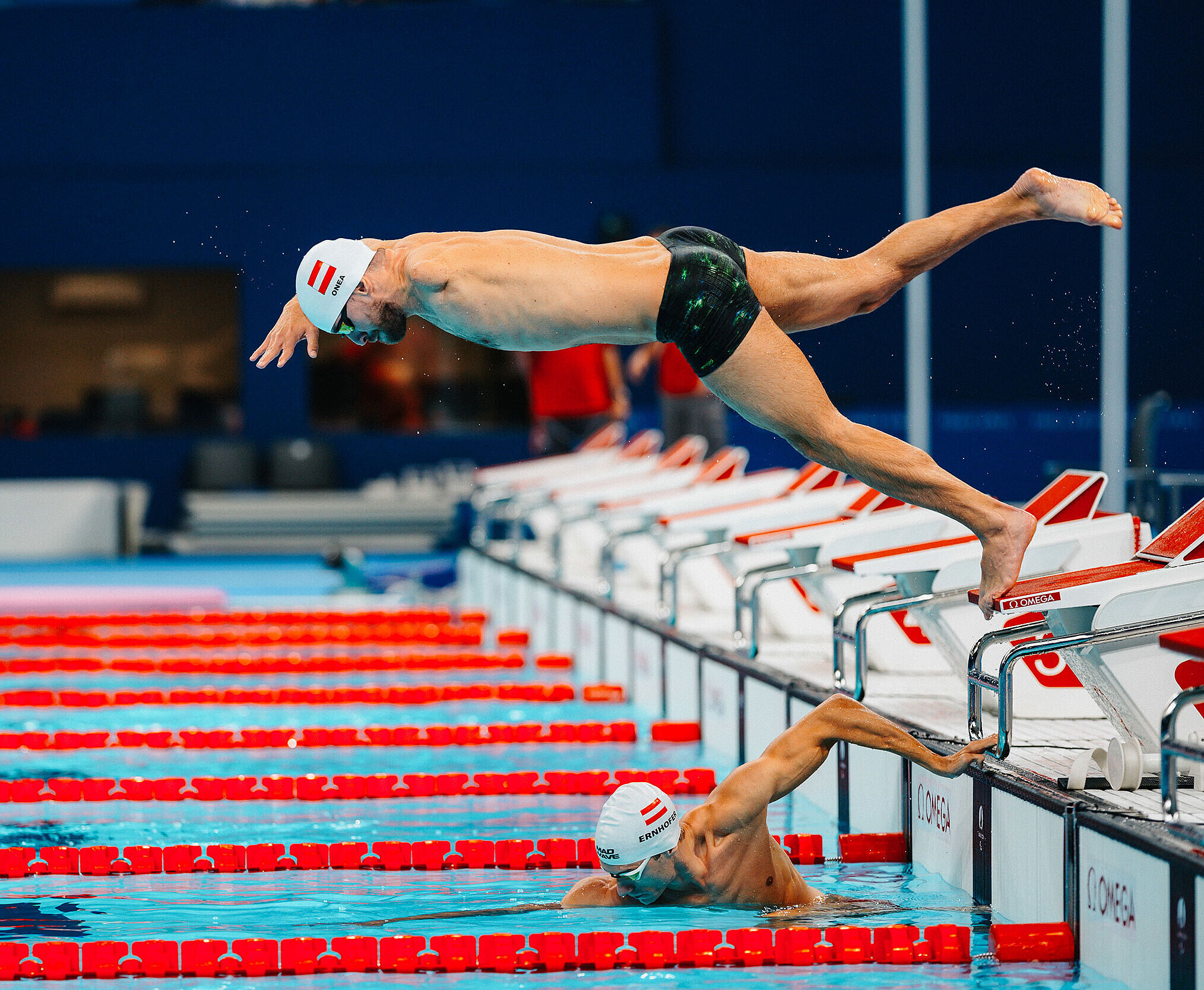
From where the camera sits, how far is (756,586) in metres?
6.00

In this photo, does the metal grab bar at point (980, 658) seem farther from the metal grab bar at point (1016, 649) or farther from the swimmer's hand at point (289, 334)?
the swimmer's hand at point (289, 334)

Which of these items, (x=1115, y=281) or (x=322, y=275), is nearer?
(x=322, y=275)

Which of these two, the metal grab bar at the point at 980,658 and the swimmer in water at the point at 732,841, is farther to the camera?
the metal grab bar at the point at 980,658

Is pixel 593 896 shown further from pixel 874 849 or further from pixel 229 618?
pixel 229 618

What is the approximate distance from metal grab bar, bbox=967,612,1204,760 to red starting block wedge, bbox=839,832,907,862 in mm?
505

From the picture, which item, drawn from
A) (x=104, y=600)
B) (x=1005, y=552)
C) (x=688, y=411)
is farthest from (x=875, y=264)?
(x=104, y=600)

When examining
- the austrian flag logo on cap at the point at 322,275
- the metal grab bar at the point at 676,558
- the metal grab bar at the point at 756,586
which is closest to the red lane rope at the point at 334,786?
the metal grab bar at the point at 756,586

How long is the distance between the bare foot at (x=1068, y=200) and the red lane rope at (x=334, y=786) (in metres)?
2.36

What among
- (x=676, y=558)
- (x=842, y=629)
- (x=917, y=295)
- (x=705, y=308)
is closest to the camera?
(x=705, y=308)

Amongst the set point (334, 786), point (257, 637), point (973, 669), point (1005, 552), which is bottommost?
point (334, 786)

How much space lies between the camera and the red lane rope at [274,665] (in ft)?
28.4

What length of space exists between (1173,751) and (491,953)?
4.95ft

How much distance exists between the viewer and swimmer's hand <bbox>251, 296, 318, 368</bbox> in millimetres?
4266

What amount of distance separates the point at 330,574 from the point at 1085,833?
392 inches
